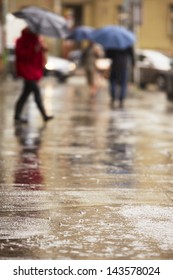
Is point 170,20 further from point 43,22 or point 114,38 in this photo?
point 43,22

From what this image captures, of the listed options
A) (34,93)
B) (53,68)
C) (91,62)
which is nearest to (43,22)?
(34,93)

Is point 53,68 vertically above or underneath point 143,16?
underneath

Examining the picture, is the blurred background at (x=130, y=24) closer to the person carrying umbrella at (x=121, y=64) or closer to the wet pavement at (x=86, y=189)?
the person carrying umbrella at (x=121, y=64)

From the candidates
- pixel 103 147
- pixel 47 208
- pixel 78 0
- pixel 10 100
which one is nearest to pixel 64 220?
pixel 47 208

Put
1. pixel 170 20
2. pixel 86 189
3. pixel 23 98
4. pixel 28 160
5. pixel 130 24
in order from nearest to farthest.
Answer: pixel 86 189 → pixel 28 160 → pixel 23 98 → pixel 130 24 → pixel 170 20

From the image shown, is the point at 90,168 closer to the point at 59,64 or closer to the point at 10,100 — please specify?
the point at 10,100

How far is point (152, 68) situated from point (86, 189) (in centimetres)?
2248

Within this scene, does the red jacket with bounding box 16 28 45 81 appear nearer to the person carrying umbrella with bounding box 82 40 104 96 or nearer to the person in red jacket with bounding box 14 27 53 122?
the person in red jacket with bounding box 14 27 53 122

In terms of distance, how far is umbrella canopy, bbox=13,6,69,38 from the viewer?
52.4 feet

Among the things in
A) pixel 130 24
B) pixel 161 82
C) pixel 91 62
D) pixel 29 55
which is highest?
pixel 29 55

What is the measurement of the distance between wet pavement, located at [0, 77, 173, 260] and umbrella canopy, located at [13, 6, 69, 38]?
5.70ft

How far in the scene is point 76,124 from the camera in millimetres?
16031

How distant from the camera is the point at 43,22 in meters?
16.2

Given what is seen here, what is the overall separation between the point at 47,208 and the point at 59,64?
96.3 feet
